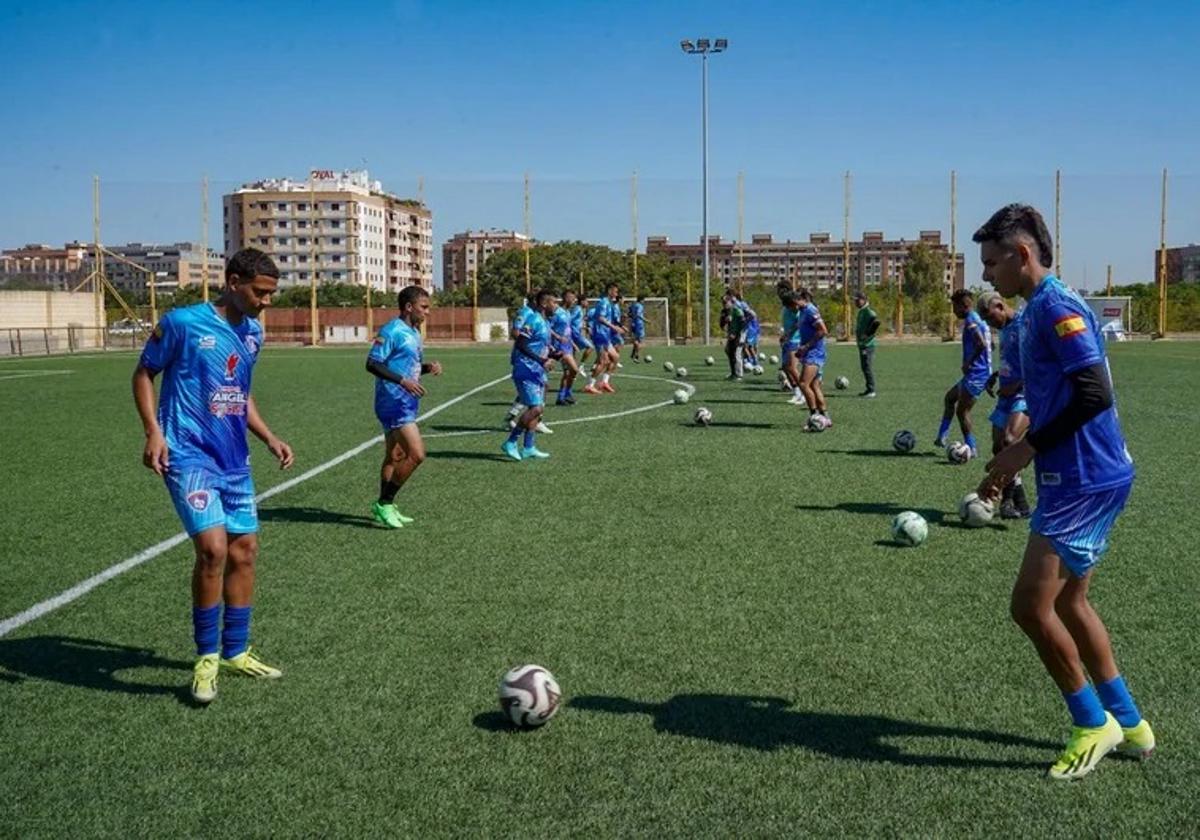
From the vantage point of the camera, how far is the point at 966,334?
13.4 meters

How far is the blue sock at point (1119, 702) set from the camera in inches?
175

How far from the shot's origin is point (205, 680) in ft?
17.2

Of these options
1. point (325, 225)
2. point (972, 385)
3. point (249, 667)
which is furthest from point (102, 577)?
point (325, 225)

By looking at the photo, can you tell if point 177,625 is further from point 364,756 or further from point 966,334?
point 966,334

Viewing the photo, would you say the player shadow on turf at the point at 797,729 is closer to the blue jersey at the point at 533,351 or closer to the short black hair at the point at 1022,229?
the short black hair at the point at 1022,229

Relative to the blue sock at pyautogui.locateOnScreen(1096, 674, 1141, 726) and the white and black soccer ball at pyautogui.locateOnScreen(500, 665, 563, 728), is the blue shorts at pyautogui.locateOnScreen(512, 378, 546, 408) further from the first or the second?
the blue sock at pyautogui.locateOnScreen(1096, 674, 1141, 726)

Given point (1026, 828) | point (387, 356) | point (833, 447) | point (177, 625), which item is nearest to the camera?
point (1026, 828)

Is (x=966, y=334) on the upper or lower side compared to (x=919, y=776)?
upper

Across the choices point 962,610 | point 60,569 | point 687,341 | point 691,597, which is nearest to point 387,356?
point 60,569

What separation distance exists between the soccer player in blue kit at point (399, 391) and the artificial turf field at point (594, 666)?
1.44 feet

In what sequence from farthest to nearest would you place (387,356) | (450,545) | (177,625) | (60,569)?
(387,356) → (450,545) → (60,569) → (177,625)

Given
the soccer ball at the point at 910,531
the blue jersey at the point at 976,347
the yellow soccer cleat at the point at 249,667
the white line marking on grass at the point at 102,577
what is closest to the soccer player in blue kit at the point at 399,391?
the white line marking on grass at the point at 102,577

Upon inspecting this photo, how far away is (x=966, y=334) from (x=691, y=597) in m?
7.80

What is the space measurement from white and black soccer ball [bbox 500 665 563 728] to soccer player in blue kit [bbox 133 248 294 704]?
1.44m
